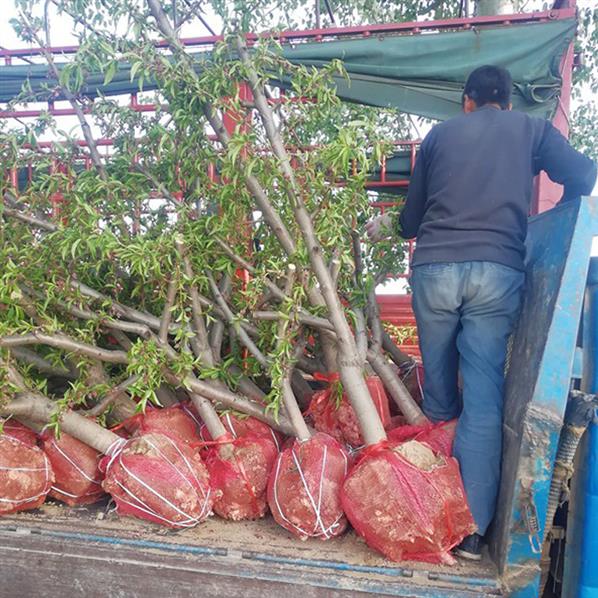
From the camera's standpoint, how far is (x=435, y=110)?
11.8 feet

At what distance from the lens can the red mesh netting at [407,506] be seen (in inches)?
78.1

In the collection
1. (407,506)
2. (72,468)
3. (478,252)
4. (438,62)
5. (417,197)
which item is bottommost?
(72,468)

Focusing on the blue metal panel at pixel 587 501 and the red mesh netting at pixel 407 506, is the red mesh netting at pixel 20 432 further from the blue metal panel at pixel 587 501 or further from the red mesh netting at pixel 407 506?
the blue metal panel at pixel 587 501

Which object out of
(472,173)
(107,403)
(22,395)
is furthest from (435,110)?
(22,395)

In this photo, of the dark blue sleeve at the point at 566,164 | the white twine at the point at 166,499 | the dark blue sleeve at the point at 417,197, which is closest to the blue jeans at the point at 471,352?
the dark blue sleeve at the point at 417,197

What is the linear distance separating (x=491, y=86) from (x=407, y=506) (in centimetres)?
180

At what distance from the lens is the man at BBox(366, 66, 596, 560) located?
2.22m

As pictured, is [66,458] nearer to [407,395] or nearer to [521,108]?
[407,395]

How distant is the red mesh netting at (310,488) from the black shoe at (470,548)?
434mm

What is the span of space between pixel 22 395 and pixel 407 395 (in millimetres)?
1712

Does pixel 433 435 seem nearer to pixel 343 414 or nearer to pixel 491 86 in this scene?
pixel 343 414

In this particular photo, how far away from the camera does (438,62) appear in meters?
3.48

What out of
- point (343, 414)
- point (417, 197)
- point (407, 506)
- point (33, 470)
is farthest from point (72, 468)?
point (417, 197)

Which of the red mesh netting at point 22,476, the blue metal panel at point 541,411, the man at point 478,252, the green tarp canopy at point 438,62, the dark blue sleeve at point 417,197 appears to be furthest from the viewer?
the green tarp canopy at point 438,62
